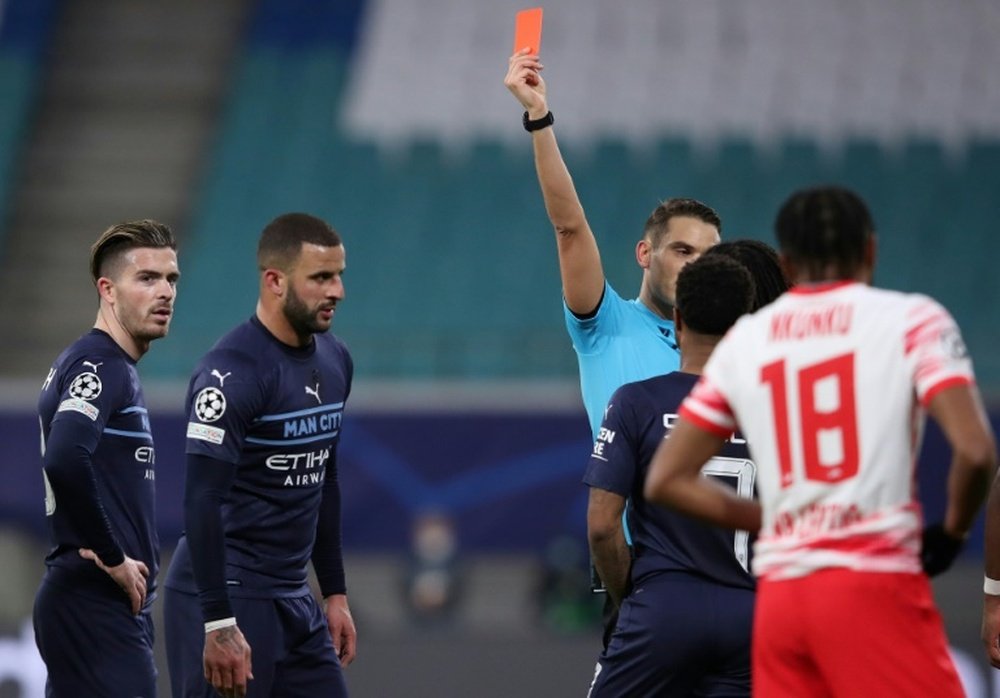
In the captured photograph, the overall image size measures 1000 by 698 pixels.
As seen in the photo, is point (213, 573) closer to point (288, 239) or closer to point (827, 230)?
point (288, 239)

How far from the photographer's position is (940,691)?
12.0 feet

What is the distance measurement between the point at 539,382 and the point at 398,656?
625 cm

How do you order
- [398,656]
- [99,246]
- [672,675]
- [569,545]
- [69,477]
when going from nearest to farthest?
[672,675] < [69,477] < [99,246] < [398,656] < [569,545]

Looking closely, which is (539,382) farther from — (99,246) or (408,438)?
(99,246)

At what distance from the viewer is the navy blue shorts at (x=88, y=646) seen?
562cm

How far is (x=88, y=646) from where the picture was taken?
562cm

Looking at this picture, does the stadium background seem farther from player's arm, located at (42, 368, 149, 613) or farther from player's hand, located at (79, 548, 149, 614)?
player's arm, located at (42, 368, 149, 613)

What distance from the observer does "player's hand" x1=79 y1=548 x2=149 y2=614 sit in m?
5.54

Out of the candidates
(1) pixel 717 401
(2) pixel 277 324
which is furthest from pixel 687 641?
(2) pixel 277 324

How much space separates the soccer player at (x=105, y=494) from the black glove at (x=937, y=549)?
2.91 metres

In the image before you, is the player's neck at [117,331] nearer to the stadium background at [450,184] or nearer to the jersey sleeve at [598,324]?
the jersey sleeve at [598,324]

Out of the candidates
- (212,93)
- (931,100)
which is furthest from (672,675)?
A: (212,93)

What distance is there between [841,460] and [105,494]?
2968mm

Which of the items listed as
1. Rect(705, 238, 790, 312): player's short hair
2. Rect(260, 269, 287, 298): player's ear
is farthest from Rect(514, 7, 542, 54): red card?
Rect(260, 269, 287, 298): player's ear
